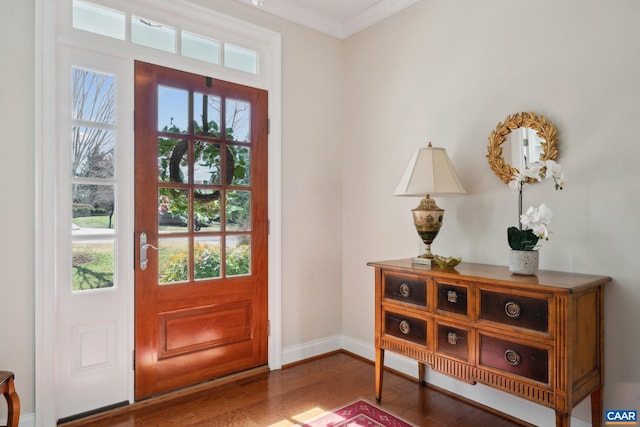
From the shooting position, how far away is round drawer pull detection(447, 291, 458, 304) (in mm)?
2080

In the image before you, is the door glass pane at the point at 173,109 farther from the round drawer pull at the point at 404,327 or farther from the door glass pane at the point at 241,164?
the round drawer pull at the point at 404,327

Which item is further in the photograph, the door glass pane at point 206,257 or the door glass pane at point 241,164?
the door glass pane at point 241,164

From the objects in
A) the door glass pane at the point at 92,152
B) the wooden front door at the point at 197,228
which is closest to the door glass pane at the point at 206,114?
the wooden front door at the point at 197,228

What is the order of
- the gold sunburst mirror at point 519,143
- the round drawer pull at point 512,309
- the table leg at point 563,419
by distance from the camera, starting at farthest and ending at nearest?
the gold sunburst mirror at point 519,143, the round drawer pull at point 512,309, the table leg at point 563,419

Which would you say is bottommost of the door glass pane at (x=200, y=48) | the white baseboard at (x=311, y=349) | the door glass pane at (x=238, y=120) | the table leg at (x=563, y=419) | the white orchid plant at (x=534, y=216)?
the white baseboard at (x=311, y=349)

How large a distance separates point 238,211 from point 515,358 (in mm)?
1946

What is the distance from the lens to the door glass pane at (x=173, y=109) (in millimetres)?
2562

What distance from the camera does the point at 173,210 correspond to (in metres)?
2.60

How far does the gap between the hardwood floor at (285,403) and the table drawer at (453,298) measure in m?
0.70

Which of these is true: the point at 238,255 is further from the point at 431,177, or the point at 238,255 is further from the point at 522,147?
the point at 522,147

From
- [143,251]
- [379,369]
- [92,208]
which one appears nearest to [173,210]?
[143,251]

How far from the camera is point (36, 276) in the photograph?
212 centimetres

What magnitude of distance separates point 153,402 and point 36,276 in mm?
1022

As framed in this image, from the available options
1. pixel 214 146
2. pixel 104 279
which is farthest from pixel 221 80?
pixel 104 279
